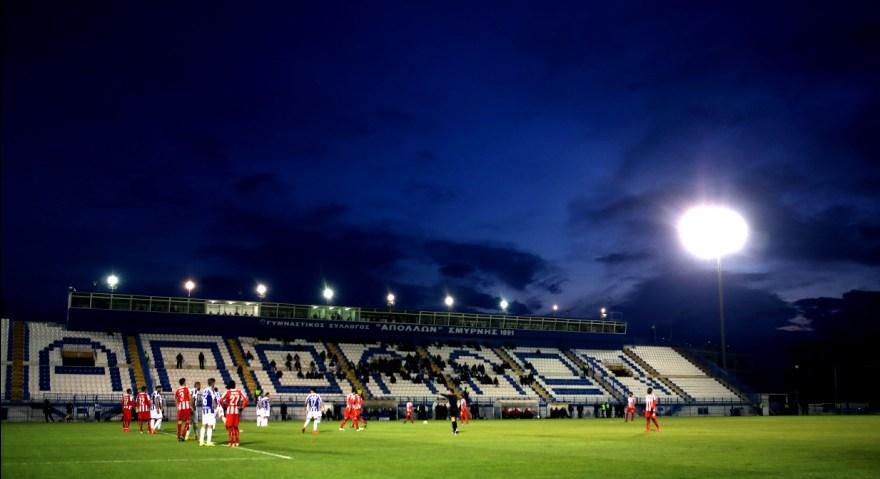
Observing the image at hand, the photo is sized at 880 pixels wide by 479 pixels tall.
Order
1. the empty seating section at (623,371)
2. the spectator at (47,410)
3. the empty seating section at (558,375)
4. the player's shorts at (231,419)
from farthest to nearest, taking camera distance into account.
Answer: the empty seating section at (623,371)
the empty seating section at (558,375)
the spectator at (47,410)
the player's shorts at (231,419)

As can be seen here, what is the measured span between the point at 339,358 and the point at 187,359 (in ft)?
44.7

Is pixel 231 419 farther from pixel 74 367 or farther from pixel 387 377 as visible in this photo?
pixel 387 377

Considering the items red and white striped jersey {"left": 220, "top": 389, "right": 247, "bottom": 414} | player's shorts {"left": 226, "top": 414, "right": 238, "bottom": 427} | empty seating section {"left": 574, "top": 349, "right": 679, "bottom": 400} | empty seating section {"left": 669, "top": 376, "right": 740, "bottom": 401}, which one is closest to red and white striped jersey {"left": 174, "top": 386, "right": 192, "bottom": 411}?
red and white striped jersey {"left": 220, "top": 389, "right": 247, "bottom": 414}

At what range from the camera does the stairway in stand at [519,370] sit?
2749 inches

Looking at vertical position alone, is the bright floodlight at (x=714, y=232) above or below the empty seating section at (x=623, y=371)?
above

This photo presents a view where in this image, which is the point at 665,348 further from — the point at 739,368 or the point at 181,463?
the point at 181,463

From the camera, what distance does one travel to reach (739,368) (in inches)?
4557

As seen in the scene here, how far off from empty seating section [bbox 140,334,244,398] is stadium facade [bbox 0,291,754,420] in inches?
6.4

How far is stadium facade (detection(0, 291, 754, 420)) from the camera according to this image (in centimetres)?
5781

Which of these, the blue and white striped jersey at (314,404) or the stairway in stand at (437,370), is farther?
the stairway in stand at (437,370)

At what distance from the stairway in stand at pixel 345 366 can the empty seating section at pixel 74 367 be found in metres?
17.9

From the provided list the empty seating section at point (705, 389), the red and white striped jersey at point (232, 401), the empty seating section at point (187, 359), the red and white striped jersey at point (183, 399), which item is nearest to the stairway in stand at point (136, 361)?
the empty seating section at point (187, 359)

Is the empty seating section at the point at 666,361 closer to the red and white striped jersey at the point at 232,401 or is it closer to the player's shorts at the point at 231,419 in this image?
the red and white striped jersey at the point at 232,401

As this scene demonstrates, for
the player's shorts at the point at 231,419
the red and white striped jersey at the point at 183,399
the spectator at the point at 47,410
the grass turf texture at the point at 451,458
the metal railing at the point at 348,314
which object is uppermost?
the metal railing at the point at 348,314
